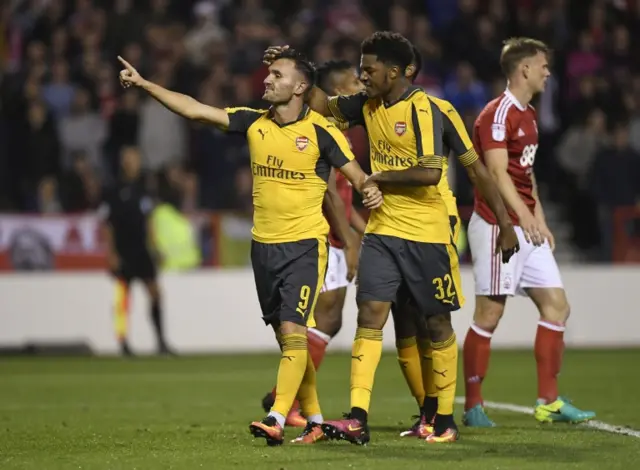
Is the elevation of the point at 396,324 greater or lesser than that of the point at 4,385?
greater

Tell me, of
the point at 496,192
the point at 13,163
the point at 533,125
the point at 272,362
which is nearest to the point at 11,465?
the point at 496,192

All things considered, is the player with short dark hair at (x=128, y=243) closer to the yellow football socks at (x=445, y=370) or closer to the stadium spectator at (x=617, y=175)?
the stadium spectator at (x=617, y=175)

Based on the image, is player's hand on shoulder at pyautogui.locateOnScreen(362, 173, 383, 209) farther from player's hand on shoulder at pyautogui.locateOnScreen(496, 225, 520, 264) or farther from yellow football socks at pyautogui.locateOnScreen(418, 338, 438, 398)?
yellow football socks at pyautogui.locateOnScreen(418, 338, 438, 398)

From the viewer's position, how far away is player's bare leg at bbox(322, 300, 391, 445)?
24.6 feet

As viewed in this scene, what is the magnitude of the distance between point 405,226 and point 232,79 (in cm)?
1128

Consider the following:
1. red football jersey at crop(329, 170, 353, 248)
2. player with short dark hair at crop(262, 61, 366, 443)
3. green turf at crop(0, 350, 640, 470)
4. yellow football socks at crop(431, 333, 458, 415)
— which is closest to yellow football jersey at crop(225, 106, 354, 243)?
yellow football socks at crop(431, 333, 458, 415)

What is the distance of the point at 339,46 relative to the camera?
19094mm

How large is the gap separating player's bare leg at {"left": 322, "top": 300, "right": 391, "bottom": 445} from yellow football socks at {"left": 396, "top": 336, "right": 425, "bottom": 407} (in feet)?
2.16

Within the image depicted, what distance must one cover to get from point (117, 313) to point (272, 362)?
2.61 metres

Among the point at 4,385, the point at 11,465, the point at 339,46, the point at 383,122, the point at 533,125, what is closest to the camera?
the point at 11,465

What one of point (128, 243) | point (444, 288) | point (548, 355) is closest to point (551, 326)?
point (548, 355)

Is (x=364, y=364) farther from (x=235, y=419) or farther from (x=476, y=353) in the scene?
(x=235, y=419)

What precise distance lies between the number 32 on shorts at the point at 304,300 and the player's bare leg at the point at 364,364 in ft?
0.99

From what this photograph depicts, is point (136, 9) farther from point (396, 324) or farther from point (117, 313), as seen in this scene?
point (396, 324)
